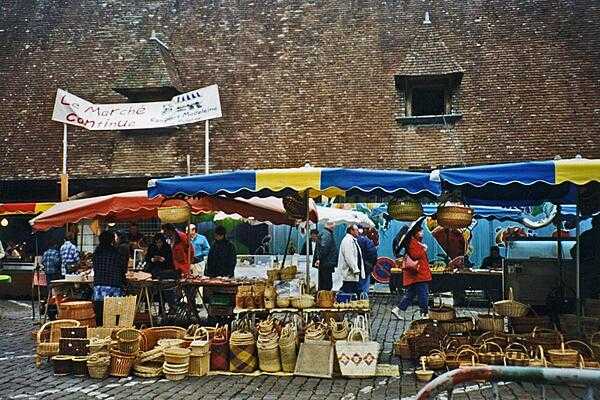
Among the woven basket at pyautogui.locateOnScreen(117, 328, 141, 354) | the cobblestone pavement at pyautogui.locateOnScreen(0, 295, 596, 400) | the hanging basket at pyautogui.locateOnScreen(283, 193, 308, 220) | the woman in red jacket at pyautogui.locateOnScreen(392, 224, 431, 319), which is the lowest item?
the cobblestone pavement at pyautogui.locateOnScreen(0, 295, 596, 400)

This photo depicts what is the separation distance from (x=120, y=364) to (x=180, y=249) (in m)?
4.92

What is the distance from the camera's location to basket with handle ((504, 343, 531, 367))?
25.0 feet

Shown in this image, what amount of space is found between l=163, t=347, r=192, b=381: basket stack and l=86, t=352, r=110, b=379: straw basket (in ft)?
2.26

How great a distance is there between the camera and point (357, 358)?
7.96 meters

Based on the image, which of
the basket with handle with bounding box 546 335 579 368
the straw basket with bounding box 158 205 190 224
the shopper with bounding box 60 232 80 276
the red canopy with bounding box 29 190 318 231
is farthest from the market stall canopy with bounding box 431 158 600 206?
the shopper with bounding box 60 232 80 276

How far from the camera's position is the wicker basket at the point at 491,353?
7.75 meters

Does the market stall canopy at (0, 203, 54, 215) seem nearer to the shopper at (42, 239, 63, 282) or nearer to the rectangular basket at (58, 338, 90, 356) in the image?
the shopper at (42, 239, 63, 282)

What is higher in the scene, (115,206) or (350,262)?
(115,206)

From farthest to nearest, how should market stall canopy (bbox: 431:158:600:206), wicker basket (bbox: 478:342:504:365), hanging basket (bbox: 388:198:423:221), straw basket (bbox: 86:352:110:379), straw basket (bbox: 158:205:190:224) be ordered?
straw basket (bbox: 158:205:190:224) → hanging basket (bbox: 388:198:423:221) → straw basket (bbox: 86:352:110:379) → wicker basket (bbox: 478:342:504:365) → market stall canopy (bbox: 431:158:600:206)

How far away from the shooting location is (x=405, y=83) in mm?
18312

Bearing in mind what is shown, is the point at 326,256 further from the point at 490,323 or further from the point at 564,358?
the point at 564,358

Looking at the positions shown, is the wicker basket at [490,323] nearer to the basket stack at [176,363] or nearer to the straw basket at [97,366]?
the basket stack at [176,363]

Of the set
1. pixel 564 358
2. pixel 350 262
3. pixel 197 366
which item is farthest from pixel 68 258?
pixel 564 358

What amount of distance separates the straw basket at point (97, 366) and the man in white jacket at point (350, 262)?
5687 millimetres
